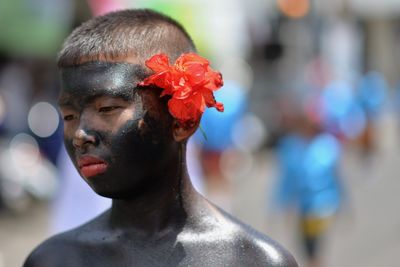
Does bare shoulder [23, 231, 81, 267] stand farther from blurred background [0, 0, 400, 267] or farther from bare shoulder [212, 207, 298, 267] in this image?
blurred background [0, 0, 400, 267]

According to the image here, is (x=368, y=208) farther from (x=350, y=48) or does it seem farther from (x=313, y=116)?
(x=350, y=48)

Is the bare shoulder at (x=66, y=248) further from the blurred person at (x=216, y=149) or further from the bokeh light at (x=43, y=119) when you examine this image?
the bokeh light at (x=43, y=119)

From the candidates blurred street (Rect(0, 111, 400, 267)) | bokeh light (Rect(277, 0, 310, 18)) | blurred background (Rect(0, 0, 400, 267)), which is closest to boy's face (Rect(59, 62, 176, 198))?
blurred background (Rect(0, 0, 400, 267))

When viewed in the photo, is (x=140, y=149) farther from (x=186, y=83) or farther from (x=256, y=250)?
(x=256, y=250)

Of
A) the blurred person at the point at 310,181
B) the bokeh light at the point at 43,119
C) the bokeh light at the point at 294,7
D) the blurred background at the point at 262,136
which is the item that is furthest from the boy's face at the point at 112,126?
the bokeh light at the point at 294,7

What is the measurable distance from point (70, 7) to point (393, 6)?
37.3ft

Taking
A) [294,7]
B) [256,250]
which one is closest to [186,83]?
[256,250]

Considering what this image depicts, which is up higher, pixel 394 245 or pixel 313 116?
pixel 313 116

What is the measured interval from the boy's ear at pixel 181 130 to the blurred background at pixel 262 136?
5.46ft

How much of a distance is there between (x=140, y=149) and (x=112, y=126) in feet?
0.33

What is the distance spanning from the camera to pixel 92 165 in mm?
2848

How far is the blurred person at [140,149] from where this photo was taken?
9.34 feet

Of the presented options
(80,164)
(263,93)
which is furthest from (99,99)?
(263,93)

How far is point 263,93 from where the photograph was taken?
19656 millimetres
